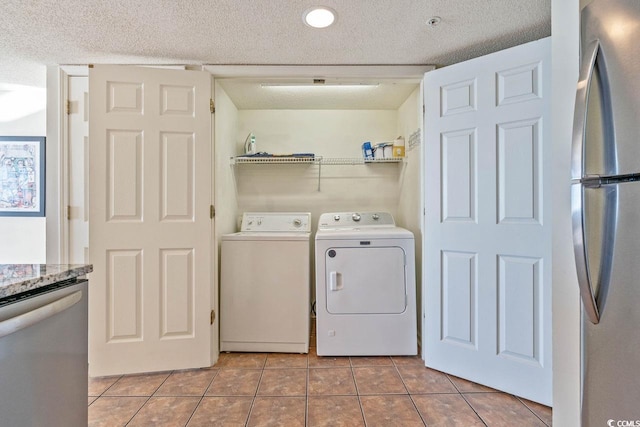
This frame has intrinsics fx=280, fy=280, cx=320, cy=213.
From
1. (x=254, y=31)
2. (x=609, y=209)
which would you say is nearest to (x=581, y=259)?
(x=609, y=209)

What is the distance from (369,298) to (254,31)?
6.23 feet

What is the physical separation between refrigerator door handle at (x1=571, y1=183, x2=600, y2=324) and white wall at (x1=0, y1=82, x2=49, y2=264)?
3768 mm

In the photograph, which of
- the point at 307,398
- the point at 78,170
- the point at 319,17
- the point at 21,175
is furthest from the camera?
the point at 21,175

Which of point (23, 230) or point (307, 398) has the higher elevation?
point (23, 230)

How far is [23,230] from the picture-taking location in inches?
103

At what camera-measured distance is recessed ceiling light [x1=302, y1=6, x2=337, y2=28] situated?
1476mm

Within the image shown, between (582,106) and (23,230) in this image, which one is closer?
(582,106)

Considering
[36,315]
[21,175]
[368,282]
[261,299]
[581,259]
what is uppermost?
[21,175]

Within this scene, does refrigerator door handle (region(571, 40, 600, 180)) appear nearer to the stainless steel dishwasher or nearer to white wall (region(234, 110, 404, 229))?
the stainless steel dishwasher

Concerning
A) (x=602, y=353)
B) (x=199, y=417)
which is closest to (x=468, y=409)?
(x=602, y=353)

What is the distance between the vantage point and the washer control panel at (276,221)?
102 inches

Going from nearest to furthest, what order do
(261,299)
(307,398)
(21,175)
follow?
(307,398), (261,299), (21,175)

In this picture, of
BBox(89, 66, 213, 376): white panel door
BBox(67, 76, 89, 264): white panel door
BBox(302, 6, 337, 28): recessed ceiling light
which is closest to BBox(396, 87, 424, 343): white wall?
BBox(302, 6, 337, 28): recessed ceiling light

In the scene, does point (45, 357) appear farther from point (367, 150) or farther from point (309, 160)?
point (367, 150)
